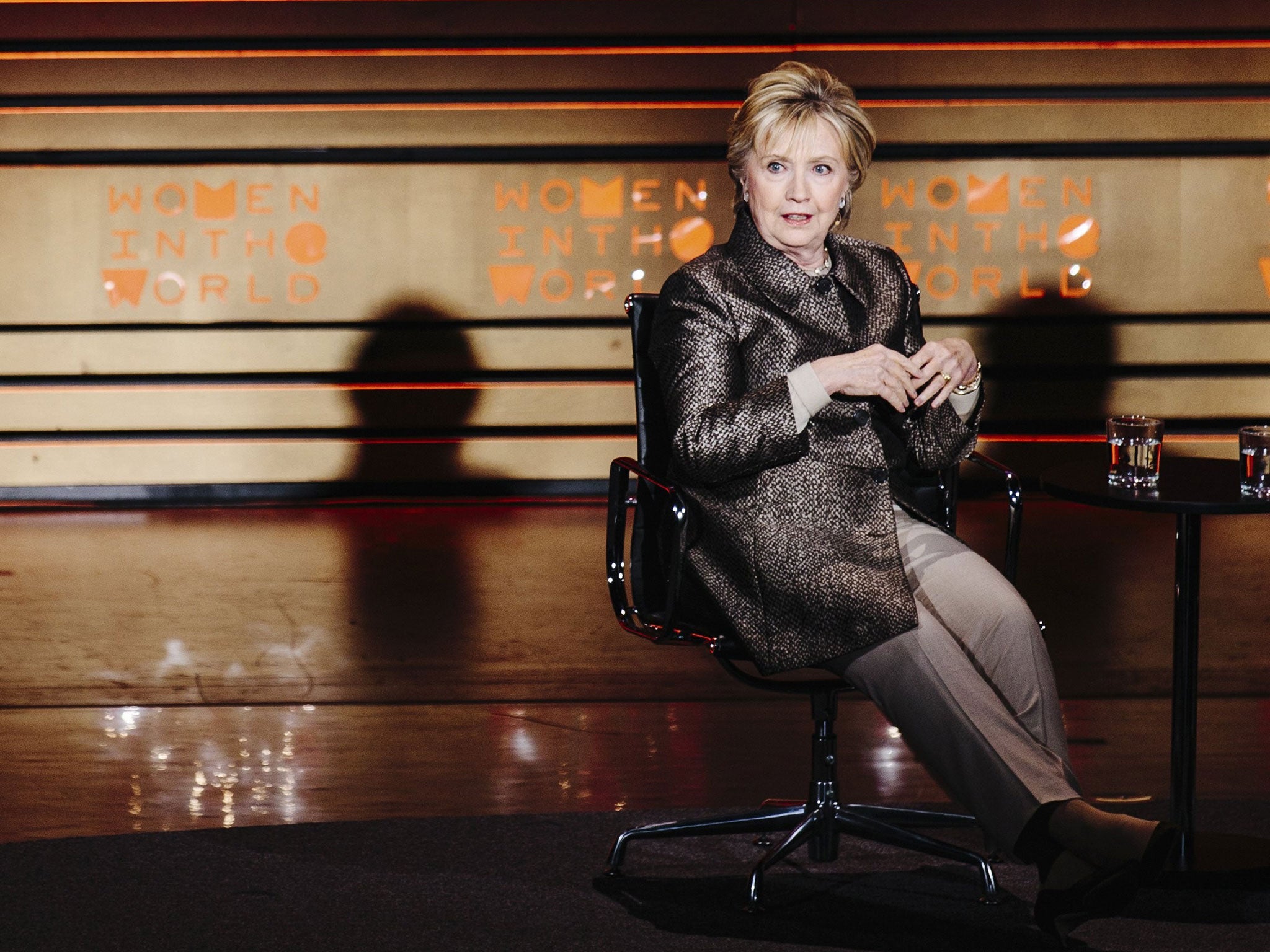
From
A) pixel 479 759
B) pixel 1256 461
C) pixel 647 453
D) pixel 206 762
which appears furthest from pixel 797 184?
pixel 206 762

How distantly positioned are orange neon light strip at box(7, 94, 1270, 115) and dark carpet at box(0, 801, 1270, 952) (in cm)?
417

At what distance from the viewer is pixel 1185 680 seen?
2561 millimetres

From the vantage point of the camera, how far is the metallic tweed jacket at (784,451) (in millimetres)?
2301

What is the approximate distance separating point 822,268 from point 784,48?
4129mm

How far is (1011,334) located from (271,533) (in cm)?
314

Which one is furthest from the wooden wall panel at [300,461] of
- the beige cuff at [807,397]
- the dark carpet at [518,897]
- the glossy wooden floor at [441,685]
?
the beige cuff at [807,397]

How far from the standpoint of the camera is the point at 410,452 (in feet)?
21.3

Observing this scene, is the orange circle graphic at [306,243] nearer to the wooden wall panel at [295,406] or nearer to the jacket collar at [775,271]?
the wooden wall panel at [295,406]

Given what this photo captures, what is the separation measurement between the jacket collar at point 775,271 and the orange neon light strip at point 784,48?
13.3 feet

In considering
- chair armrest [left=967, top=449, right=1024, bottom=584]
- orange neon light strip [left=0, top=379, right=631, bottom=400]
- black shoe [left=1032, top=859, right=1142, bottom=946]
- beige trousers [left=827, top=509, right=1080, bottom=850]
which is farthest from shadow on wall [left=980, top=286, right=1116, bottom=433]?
black shoe [left=1032, top=859, right=1142, bottom=946]

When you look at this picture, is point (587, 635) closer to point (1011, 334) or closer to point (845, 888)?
point (845, 888)

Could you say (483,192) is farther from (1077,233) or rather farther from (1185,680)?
(1185,680)

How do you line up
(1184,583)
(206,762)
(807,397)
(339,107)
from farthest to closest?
(339,107) < (206,762) < (1184,583) < (807,397)

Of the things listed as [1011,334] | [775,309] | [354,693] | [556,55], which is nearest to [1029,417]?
[1011,334]
